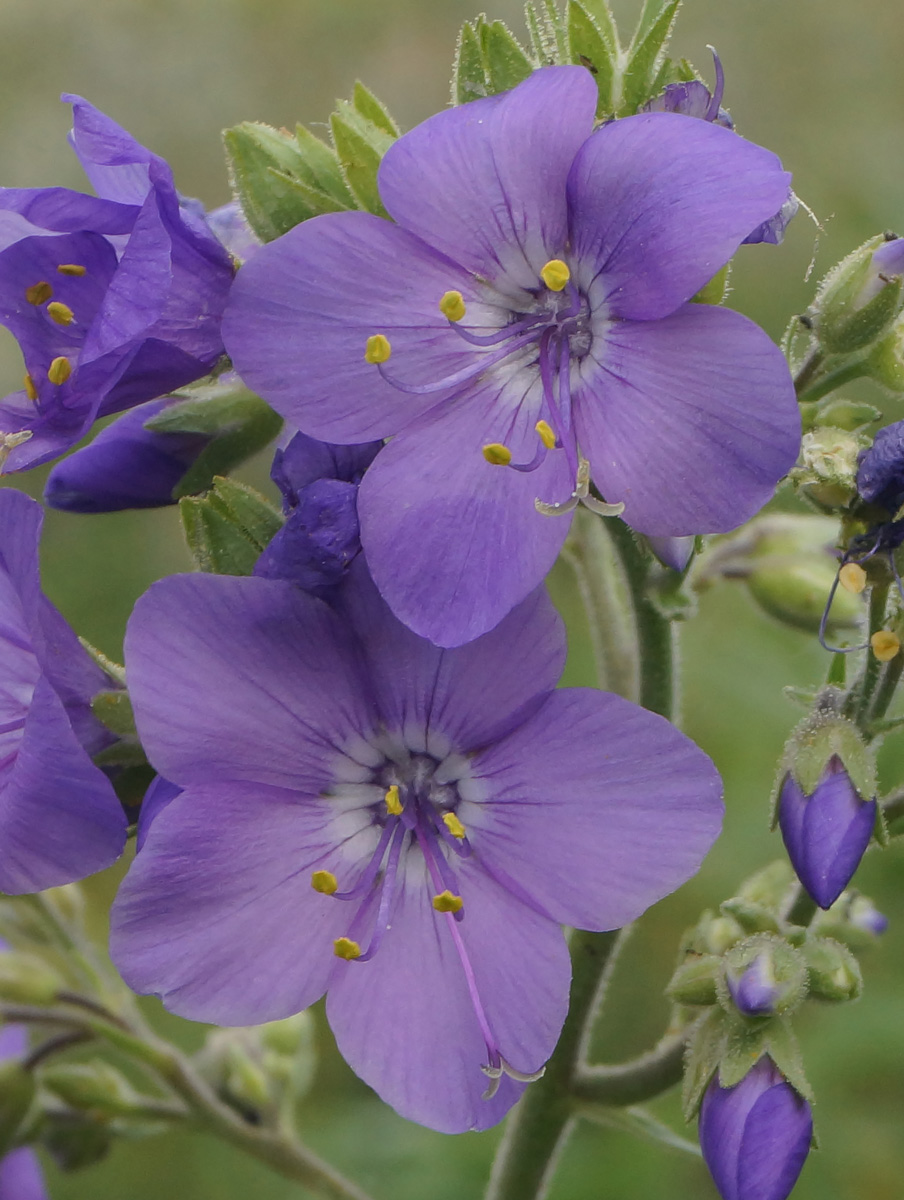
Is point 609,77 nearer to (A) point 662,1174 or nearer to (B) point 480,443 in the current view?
(B) point 480,443

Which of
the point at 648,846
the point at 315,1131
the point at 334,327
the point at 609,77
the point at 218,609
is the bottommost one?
the point at 315,1131

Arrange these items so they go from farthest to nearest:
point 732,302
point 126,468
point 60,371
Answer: point 732,302, point 126,468, point 60,371

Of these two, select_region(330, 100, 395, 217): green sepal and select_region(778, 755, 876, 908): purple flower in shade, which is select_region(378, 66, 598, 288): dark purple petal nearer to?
select_region(330, 100, 395, 217): green sepal

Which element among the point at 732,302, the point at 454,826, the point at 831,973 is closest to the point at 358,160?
the point at 454,826

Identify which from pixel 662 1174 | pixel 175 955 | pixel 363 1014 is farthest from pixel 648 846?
pixel 662 1174

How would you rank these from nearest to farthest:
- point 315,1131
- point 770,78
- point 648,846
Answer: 1. point 648,846
2. point 315,1131
3. point 770,78

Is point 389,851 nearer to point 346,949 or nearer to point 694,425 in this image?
point 346,949
